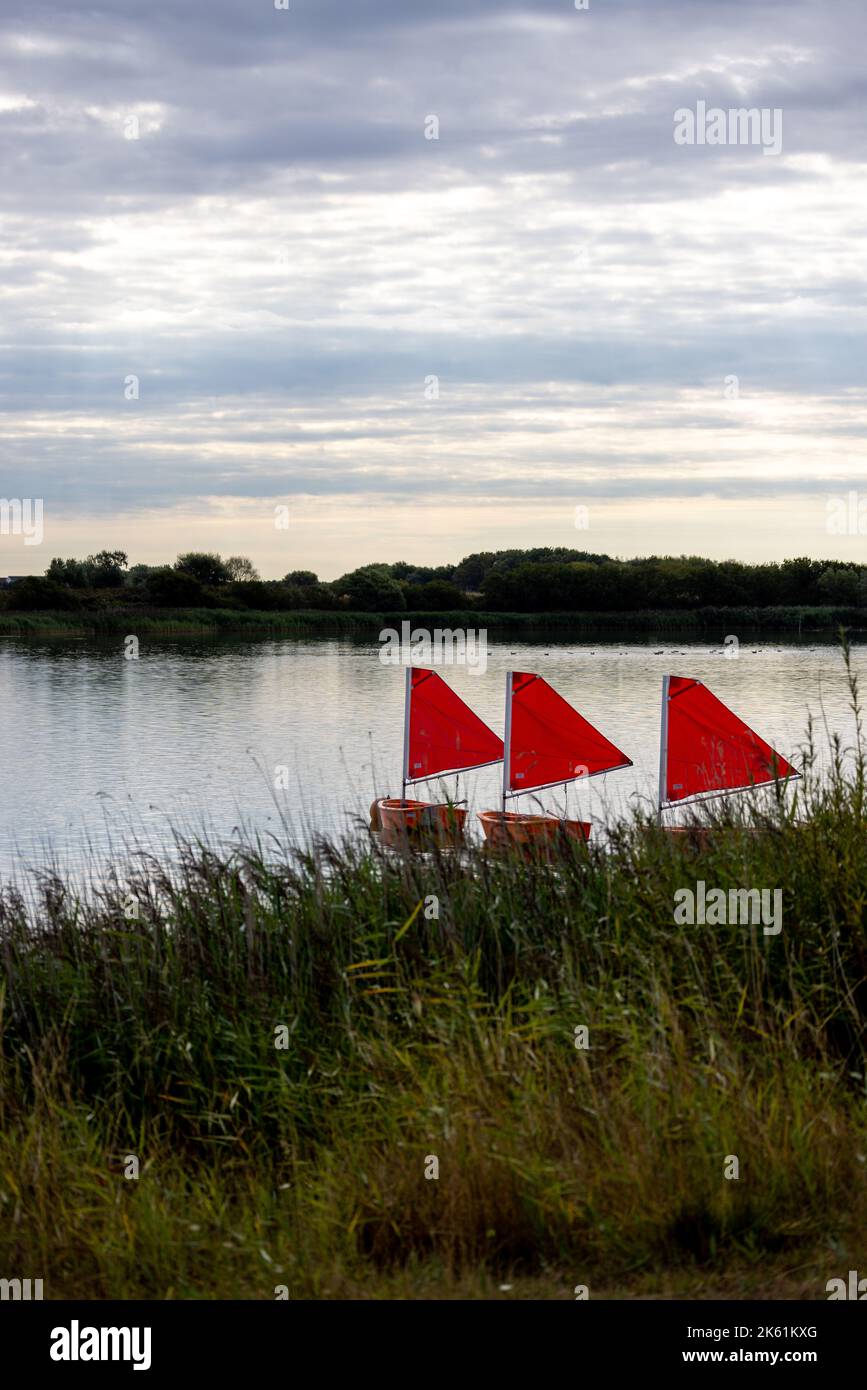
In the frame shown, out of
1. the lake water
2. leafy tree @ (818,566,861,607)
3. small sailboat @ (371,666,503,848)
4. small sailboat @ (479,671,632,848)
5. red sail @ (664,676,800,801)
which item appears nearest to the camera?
red sail @ (664,676,800,801)

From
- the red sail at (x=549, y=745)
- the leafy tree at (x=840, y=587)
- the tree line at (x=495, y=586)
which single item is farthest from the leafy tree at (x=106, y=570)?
the red sail at (x=549, y=745)

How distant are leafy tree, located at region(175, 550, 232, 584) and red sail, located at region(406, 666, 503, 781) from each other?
96.9 metres

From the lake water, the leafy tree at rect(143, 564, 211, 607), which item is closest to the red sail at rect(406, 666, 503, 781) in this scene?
the lake water

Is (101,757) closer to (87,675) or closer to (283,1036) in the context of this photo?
(283,1036)

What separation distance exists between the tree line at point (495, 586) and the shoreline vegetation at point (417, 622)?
2.13 meters

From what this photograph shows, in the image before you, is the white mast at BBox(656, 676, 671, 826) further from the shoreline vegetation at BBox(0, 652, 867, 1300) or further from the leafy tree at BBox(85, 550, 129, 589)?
the leafy tree at BBox(85, 550, 129, 589)

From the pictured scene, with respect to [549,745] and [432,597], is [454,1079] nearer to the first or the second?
[549,745]

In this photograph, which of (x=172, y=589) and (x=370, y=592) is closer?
(x=172, y=589)

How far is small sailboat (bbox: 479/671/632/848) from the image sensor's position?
1611 centimetres

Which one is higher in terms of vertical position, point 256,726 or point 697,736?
point 697,736

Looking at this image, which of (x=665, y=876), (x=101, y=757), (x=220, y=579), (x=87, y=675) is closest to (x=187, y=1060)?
(x=665, y=876)

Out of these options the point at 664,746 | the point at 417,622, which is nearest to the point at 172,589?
the point at 417,622

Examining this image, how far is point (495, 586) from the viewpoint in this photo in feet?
398

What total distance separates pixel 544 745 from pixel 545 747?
0.03 m
